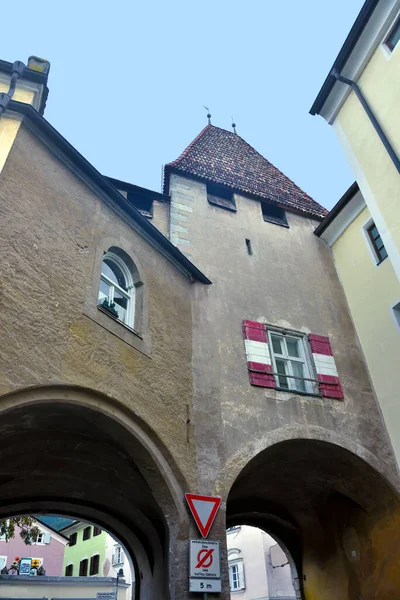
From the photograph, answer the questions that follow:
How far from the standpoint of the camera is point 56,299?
19.3 feet

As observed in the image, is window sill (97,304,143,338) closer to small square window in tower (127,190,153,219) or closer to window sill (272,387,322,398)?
window sill (272,387,322,398)

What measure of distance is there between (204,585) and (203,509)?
0.86 meters

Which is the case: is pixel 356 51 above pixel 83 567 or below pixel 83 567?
above

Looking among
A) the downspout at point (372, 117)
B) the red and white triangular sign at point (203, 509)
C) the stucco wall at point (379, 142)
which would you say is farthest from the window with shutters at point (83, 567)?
the downspout at point (372, 117)

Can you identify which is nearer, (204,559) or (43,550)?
(204,559)

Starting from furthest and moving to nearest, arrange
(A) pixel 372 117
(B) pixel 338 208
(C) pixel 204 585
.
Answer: (B) pixel 338 208, (A) pixel 372 117, (C) pixel 204 585

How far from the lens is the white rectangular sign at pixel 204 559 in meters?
5.96

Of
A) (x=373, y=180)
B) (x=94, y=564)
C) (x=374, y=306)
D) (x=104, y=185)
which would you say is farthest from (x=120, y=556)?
(x=104, y=185)

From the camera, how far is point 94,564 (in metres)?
27.6

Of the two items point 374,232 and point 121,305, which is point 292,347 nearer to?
point 374,232

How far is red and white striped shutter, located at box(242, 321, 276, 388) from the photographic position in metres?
8.44

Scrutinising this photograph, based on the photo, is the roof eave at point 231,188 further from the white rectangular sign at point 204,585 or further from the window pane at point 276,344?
the white rectangular sign at point 204,585

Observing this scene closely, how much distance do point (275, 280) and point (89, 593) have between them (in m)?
17.6

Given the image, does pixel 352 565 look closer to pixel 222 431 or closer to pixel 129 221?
pixel 222 431
